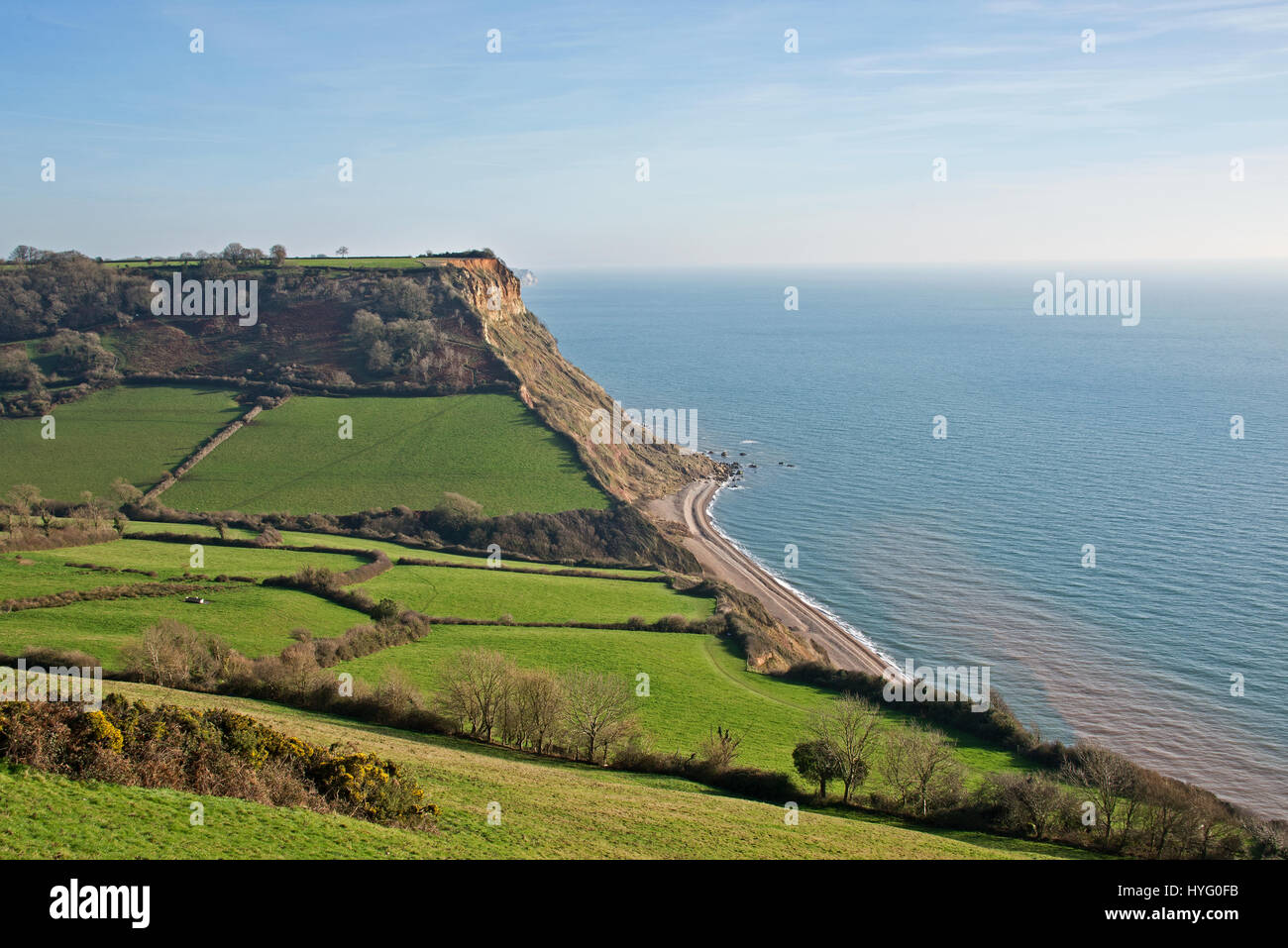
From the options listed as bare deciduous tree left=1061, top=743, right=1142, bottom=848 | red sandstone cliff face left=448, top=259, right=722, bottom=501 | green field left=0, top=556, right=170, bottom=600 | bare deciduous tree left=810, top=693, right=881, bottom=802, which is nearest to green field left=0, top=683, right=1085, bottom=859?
bare deciduous tree left=810, top=693, right=881, bottom=802

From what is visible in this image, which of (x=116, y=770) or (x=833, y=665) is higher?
(x=116, y=770)

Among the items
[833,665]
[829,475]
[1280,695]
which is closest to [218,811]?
[833,665]

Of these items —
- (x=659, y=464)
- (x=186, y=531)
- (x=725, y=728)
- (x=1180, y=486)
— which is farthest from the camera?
(x=659, y=464)

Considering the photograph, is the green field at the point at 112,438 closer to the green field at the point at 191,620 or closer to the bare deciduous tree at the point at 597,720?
the green field at the point at 191,620

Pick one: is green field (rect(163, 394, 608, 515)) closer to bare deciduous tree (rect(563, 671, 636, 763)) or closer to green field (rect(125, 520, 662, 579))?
green field (rect(125, 520, 662, 579))

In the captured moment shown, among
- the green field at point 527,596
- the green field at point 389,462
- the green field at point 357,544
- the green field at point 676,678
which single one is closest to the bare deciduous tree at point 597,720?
the green field at point 676,678

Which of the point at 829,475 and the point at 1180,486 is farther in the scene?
the point at 829,475
